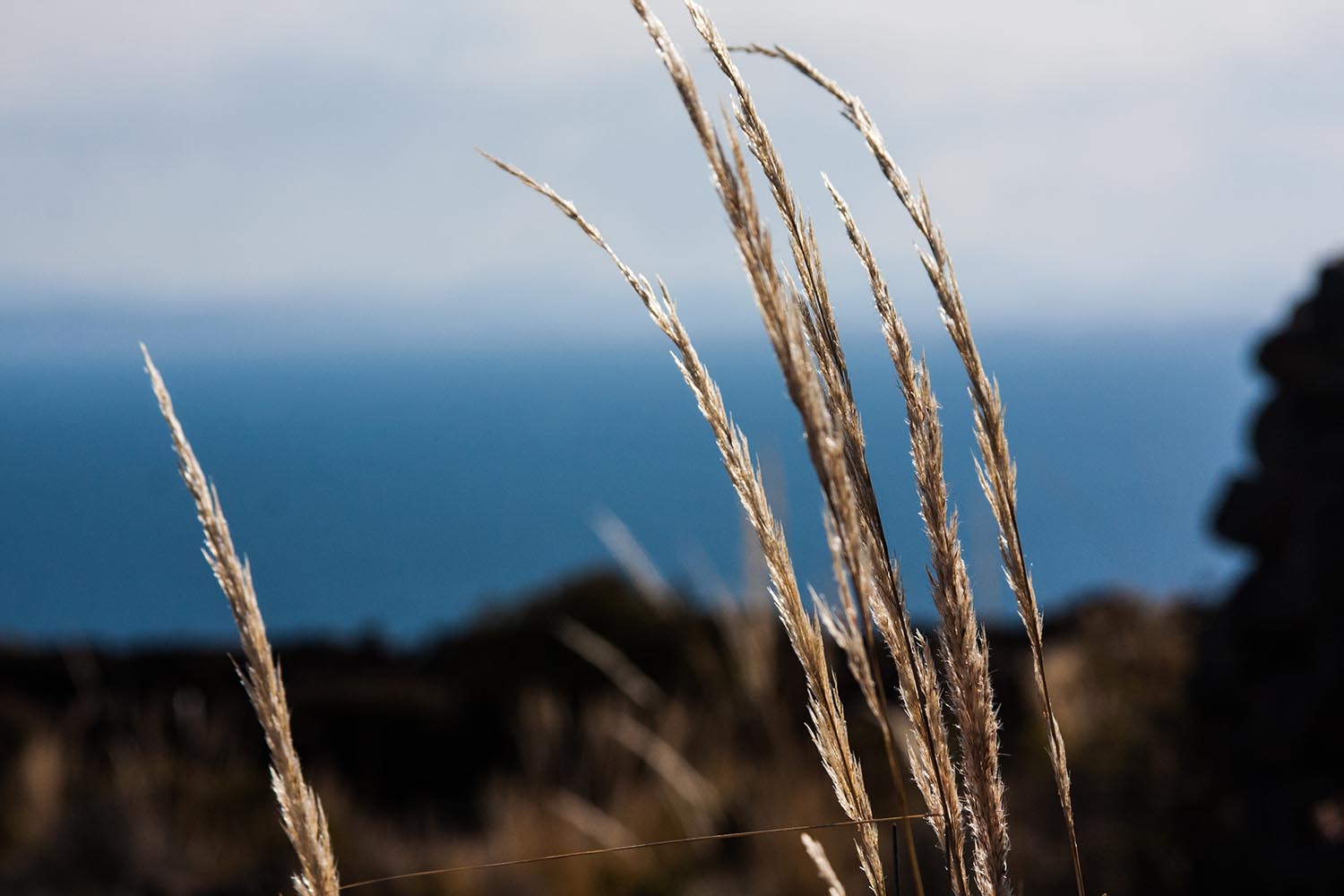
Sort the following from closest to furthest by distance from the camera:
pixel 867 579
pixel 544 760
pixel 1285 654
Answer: pixel 867 579
pixel 1285 654
pixel 544 760

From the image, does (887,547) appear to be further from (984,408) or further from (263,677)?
(263,677)

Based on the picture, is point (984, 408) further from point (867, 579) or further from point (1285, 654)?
point (1285, 654)

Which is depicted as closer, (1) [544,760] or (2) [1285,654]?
(2) [1285,654]

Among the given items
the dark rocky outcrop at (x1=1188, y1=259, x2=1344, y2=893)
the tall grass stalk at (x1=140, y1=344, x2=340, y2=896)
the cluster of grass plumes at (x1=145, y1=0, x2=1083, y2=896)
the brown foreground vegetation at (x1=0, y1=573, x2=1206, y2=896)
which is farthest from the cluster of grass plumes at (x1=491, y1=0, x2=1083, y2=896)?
the dark rocky outcrop at (x1=1188, y1=259, x2=1344, y2=893)

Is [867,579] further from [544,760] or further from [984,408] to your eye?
[544,760]

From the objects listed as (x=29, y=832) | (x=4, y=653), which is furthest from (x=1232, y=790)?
(x=4, y=653)

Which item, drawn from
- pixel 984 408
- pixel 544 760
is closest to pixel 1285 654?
pixel 544 760

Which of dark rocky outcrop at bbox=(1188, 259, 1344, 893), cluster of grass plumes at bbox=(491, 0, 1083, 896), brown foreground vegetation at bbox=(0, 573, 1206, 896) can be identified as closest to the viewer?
cluster of grass plumes at bbox=(491, 0, 1083, 896)

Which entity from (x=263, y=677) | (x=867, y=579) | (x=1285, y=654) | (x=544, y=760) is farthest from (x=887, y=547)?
(x=544, y=760)

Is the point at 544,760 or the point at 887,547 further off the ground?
the point at 887,547

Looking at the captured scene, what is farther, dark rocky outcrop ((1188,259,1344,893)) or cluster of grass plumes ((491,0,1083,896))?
dark rocky outcrop ((1188,259,1344,893))

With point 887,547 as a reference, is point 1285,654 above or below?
below

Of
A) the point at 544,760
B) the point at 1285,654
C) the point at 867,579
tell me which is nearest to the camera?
the point at 867,579

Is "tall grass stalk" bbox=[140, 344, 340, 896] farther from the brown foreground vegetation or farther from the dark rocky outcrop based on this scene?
the dark rocky outcrop
